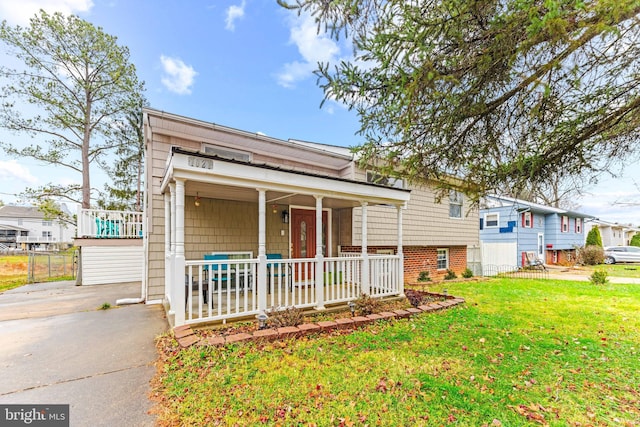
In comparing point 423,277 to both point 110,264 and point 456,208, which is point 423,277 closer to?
point 456,208

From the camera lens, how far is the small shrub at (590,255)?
63.7ft

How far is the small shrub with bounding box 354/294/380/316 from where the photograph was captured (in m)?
5.76

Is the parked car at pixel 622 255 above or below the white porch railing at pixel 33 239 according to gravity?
below

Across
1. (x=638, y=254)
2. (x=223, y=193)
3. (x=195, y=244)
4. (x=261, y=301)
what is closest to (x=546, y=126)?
(x=261, y=301)

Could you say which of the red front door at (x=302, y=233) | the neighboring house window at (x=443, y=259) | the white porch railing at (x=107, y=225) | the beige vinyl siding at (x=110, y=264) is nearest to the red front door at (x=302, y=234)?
the red front door at (x=302, y=233)

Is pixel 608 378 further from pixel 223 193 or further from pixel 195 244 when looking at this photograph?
pixel 195 244

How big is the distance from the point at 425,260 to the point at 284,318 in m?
8.70

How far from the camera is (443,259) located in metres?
13.0

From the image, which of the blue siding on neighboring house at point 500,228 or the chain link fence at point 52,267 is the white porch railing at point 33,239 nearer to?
the chain link fence at point 52,267

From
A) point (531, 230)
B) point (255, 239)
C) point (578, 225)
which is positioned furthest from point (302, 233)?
point (578, 225)

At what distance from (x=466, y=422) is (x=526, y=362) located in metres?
1.96

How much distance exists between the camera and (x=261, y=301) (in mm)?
4938

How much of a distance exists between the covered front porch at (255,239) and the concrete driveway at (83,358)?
73 centimetres

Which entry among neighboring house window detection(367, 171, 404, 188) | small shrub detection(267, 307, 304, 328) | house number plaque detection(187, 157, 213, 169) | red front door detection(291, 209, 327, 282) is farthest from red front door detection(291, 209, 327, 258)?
house number plaque detection(187, 157, 213, 169)
